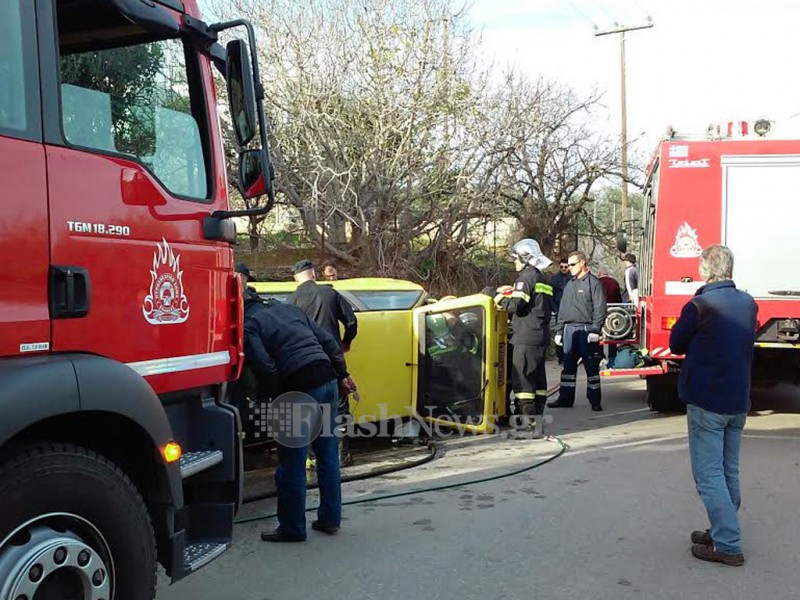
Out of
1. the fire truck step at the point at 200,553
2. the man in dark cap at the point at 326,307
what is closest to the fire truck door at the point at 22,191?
the fire truck step at the point at 200,553

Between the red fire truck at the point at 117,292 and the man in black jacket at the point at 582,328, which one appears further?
the man in black jacket at the point at 582,328

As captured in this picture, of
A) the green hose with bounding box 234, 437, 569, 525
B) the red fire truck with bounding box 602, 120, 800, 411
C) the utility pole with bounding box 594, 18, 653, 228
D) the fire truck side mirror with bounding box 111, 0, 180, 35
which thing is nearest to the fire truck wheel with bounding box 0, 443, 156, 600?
the fire truck side mirror with bounding box 111, 0, 180, 35

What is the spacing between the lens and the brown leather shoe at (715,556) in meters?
4.42

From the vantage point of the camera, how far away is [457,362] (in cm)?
753

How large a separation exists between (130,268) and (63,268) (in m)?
0.32

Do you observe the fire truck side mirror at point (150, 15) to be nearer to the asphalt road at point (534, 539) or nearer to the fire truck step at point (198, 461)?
the fire truck step at point (198, 461)

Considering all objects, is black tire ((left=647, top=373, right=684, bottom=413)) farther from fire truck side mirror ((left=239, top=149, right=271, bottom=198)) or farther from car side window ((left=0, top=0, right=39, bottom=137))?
car side window ((left=0, top=0, right=39, bottom=137))

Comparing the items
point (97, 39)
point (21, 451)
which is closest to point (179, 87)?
point (97, 39)

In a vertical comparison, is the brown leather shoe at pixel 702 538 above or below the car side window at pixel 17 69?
below

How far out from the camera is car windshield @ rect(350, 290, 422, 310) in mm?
7477

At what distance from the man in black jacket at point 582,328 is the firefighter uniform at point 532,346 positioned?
1.24 m

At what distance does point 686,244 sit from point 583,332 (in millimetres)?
1958

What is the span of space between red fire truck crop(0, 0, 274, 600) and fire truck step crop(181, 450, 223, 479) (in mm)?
14

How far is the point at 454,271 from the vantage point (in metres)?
16.4
